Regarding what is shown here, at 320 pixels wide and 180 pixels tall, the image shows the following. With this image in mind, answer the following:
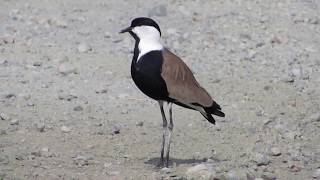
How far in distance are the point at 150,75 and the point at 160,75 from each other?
0.11 m

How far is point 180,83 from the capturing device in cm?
802

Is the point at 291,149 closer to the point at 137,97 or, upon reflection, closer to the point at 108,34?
the point at 137,97

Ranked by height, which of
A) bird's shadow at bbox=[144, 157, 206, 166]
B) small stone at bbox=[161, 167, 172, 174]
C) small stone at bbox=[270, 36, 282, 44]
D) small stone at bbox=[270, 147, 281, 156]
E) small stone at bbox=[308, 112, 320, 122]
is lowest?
small stone at bbox=[161, 167, 172, 174]

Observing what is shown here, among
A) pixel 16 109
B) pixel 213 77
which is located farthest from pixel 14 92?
pixel 213 77

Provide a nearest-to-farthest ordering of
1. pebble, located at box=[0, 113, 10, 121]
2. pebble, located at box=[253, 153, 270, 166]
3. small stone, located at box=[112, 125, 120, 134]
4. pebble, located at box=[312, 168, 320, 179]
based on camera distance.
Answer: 1. pebble, located at box=[312, 168, 320, 179]
2. pebble, located at box=[253, 153, 270, 166]
3. small stone, located at box=[112, 125, 120, 134]
4. pebble, located at box=[0, 113, 10, 121]

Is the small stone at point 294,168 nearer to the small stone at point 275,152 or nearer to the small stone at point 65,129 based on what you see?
the small stone at point 275,152

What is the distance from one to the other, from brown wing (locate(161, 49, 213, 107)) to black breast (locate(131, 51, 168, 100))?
0.18 ft

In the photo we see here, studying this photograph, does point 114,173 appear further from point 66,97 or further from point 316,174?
point 66,97

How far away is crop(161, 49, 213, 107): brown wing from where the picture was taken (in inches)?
312

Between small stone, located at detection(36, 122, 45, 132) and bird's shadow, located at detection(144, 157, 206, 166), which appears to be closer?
bird's shadow, located at detection(144, 157, 206, 166)

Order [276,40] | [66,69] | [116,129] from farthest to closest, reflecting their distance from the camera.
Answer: [276,40]
[66,69]
[116,129]

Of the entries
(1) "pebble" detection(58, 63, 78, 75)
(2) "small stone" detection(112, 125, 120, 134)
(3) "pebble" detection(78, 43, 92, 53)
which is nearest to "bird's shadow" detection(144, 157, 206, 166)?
(2) "small stone" detection(112, 125, 120, 134)

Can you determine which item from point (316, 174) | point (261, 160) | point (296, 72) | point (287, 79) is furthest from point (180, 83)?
point (296, 72)

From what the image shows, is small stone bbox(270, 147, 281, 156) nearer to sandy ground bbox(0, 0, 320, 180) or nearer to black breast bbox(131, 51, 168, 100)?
sandy ground bbox(0, 0, 320, 180)
